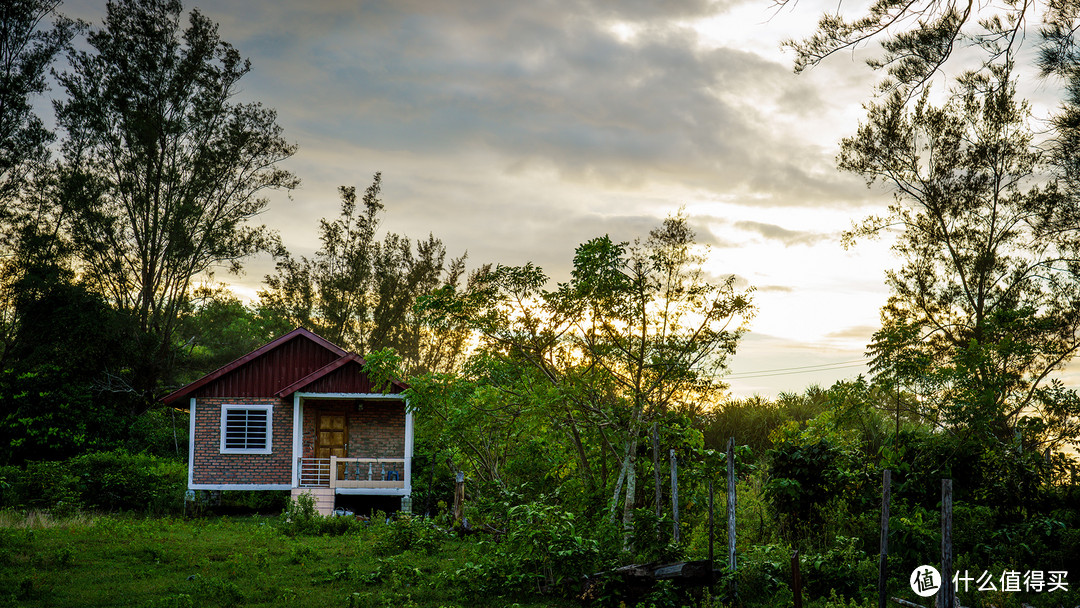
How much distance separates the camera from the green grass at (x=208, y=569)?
10148 mm

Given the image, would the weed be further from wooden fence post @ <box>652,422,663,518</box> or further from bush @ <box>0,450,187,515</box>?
bush @ <box>0,450,187,515</box>

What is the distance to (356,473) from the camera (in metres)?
22.0

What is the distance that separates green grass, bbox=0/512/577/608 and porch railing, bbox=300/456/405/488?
14.9 feet

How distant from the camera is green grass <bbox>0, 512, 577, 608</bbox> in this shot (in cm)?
1015

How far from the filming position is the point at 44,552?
12508mm

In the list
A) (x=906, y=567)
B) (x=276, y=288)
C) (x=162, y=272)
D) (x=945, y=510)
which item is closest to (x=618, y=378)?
(x=906, y=567)

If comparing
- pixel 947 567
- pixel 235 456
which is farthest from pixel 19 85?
pixel 947 567

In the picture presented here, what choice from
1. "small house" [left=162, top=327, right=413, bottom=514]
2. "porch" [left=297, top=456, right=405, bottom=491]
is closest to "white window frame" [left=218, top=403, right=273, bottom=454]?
"small house" [left=162, top=327, right=413, bottom=514]

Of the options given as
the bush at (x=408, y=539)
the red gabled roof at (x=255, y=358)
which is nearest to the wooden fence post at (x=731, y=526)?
the bush at (x=408, y=539)

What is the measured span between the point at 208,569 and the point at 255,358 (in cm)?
1146

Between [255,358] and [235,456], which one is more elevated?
[255,358]

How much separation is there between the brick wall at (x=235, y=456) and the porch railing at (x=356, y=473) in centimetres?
70

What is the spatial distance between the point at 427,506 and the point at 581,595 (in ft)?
37.6

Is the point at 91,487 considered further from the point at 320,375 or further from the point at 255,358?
the point at 320,375
